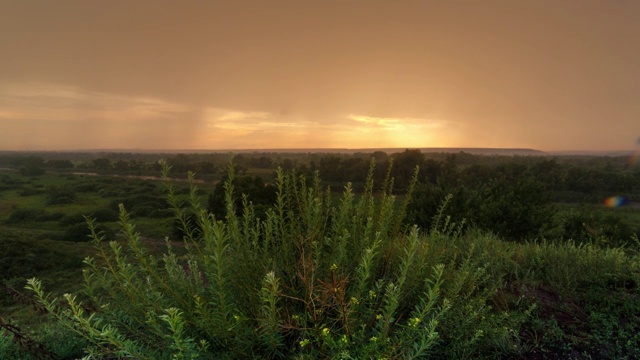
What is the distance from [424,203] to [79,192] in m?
74.1

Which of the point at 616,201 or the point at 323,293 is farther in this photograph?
the point at 616,201

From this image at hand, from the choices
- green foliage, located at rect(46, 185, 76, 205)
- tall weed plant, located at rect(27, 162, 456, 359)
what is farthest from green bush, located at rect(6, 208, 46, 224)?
tall weed plant, located at rect(27, 162, 456, 359)

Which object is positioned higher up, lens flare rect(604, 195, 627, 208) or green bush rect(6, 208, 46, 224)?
lens flare rect(604, 195, 627, 208)

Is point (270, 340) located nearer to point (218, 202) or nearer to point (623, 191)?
point (218, 202)

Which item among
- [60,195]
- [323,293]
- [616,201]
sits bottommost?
[616,201]

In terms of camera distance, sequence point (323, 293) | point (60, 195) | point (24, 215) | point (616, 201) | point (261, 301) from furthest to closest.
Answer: point (60, 195)
point (616, 201)
point (24, 215)
point (261, 301)
point (323, 293)


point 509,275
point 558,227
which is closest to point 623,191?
point 558,227

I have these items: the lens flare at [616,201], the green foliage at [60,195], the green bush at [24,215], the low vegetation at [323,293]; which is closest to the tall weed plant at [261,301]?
the low vegetation at [323,293]

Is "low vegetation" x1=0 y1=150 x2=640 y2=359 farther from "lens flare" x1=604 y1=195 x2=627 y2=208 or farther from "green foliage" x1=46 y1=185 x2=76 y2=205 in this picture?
"green foliage" x1=46 y1=185 x2=76 y2=205

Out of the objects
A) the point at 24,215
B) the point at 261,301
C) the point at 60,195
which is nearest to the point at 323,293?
the point at 261,301

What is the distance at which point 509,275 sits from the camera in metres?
5.49

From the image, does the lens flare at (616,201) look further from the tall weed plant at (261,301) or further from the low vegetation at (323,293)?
the tall weed plant at (261,301)

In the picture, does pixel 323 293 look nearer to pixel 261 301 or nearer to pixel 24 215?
pixel 261 301

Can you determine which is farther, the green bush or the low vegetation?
the green bush
